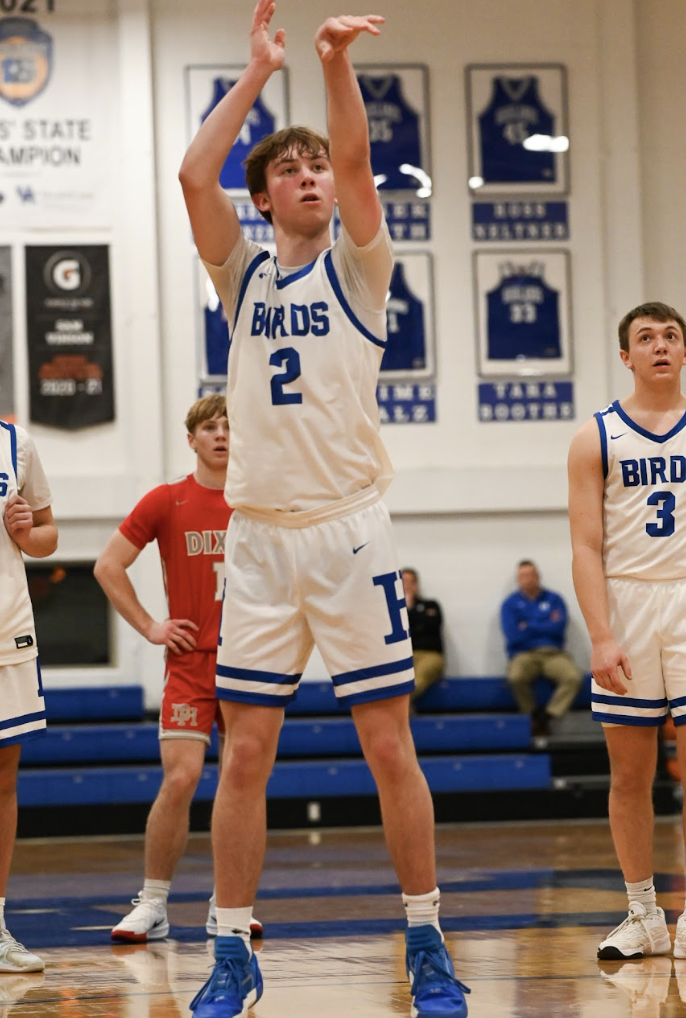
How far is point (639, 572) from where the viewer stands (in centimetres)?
433

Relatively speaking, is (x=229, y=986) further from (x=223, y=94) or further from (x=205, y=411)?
(x=223, y=94)

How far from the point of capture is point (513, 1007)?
342 centimetres

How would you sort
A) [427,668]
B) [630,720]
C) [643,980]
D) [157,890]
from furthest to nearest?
[427,668]
[157,890]
[630,720]
[643,980]

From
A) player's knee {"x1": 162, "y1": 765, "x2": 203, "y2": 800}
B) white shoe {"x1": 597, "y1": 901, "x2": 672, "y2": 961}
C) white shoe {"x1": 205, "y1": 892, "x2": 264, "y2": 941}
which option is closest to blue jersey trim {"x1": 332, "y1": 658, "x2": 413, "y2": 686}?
white shoe {"x1": 597, "y1": 901, "x2": 672, "y2": 961}

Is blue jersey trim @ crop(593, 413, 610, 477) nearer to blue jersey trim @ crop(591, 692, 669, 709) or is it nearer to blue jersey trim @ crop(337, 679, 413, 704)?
blue jersey trim @ crop(591, 692, 669, 709)

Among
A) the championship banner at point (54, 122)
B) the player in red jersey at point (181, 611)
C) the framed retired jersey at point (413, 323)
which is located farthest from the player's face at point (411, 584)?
the player in red jersey at point (181, 611)

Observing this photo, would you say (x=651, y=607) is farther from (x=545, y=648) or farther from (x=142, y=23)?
(x=142, y=23)

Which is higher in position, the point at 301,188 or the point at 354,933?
the point at 301,188

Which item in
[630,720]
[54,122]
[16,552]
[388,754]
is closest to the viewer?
[388,754]

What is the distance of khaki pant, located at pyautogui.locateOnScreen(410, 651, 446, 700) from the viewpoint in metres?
11.8

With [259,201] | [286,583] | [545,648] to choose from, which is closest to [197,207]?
[259,201]

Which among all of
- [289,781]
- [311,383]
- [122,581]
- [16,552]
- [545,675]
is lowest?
[289,781]

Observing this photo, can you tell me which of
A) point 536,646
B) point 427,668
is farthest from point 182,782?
point 536,646

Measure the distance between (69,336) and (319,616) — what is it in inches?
373
